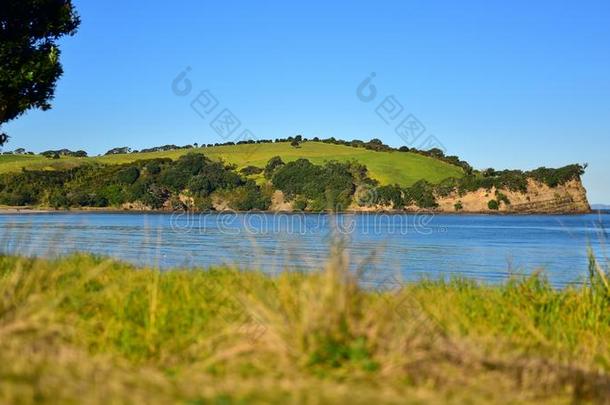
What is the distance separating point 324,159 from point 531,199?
44289mm

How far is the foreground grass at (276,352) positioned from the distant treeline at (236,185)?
132751 millimetres

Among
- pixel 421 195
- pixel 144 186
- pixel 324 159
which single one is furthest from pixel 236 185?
pixel 421 195

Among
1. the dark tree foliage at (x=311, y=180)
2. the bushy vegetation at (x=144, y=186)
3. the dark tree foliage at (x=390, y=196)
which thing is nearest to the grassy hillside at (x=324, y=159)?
the dark tree foliage at (x=390, y=196)

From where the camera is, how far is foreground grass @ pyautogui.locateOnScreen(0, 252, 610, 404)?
520 centimetres

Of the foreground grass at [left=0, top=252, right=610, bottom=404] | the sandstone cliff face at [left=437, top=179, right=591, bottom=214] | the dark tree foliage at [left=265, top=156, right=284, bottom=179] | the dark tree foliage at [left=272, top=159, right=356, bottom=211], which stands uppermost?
the dark tree foliage at [left=265, top=156, right=284, bottom=179]

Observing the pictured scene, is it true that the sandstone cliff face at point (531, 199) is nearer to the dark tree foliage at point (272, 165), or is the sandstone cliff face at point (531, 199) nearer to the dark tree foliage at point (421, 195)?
the dark tree foliage at point (421, 195)

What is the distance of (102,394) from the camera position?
494cm

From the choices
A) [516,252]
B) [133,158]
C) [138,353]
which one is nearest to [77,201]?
[133,158]

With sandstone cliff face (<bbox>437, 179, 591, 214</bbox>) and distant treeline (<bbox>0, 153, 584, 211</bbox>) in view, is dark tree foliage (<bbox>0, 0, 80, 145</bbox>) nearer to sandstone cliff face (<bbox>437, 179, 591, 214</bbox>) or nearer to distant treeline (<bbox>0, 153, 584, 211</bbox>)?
distant treeline (<bbox>0, 153, 584, 211</bbox>)

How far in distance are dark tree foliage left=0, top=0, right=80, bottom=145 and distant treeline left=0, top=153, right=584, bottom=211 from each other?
12024cm

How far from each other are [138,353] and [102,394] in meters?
2.69

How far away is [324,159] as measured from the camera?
165250 millimetres

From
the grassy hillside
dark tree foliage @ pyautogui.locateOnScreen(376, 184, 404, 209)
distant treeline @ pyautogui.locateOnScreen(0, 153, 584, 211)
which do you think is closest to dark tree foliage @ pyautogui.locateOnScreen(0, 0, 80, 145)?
distant treeline @ pyautogui.locateOnScreen(0, 153, 584, 211)

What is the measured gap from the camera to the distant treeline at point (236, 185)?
14725cm
